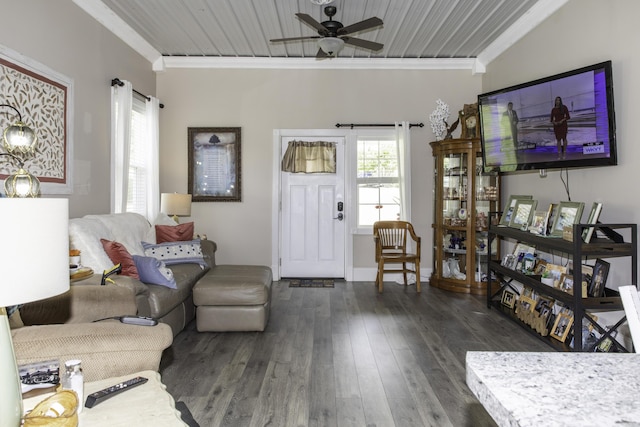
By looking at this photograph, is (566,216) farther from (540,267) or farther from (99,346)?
(99,346)

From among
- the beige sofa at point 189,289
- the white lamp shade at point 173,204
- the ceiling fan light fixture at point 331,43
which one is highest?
the ceiling fan light fixture at point 331,43

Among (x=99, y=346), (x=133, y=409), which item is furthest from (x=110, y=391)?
(x=99, y=346)

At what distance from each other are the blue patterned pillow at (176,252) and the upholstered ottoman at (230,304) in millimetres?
679

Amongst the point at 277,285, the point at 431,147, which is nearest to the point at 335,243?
the point at 277,285

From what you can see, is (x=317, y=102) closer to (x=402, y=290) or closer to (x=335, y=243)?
(x=335, y=243)

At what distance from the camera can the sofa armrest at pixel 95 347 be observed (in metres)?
1.42

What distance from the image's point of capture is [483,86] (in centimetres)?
566

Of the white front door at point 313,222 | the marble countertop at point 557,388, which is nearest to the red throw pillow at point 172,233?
the white front door at point 313,222

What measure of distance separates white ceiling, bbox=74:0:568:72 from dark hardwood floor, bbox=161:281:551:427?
10.1 ft

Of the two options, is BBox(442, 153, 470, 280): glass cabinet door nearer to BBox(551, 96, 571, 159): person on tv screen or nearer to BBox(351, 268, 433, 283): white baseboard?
BBox(351, 268, 433, 283): white baseboard

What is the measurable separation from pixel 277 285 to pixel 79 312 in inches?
136

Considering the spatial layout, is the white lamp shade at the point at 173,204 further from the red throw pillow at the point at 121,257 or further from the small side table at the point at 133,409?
the small side table at the point at 133,409

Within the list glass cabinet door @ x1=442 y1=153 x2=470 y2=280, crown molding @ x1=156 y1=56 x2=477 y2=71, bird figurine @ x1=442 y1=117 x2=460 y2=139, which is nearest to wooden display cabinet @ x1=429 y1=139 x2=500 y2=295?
glass cabinet door @ x1=442 y1=153 x2=470 y2=280

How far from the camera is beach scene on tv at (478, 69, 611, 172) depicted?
123 inches
